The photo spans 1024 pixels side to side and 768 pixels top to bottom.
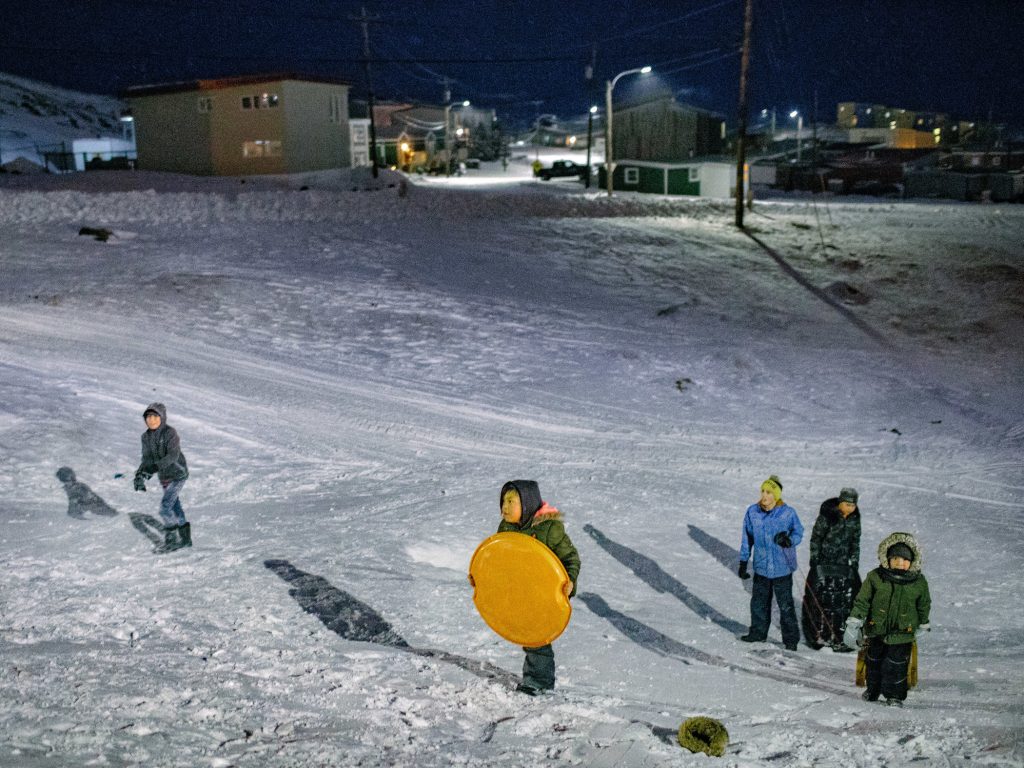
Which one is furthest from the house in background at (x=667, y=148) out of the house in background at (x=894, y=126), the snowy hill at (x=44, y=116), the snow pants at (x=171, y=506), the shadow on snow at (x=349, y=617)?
the snowy hill at (x=44, y=116)

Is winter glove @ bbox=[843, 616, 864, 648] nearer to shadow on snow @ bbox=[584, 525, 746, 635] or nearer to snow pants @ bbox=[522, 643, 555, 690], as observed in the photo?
shadow on snow @ bbox=[584, 525, 746, 635]

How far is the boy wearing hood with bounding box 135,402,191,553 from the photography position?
27.7 ft

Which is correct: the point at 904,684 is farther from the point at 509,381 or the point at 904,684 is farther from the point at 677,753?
the point at 509,381

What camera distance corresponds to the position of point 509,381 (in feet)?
51.0

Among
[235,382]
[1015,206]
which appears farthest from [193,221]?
[1015,206]

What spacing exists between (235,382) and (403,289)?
7.23 meters

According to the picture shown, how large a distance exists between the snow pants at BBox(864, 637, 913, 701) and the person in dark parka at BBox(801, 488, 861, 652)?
1032 millimetres

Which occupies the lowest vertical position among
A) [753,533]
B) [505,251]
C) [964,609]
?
[964,609]

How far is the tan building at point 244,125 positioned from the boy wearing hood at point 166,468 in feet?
141

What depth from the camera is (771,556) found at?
6.95 metres

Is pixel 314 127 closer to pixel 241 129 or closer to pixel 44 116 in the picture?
pixel 241 129

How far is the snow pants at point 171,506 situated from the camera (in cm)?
837

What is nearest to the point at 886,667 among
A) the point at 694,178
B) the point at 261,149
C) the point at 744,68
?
the point at 744,68

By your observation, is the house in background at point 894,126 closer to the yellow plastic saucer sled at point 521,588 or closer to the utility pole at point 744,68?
the utility pole at point 744,68
